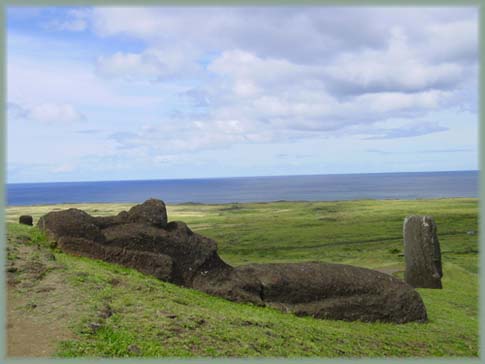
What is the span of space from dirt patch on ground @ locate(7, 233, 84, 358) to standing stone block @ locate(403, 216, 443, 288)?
15.9 meters

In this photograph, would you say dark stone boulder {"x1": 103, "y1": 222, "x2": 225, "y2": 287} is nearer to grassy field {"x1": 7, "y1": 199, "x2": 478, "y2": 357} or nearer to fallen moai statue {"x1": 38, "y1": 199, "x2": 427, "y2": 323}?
fallen moai statue {"x1": 38, "y1": 199, "x2": 427, "y2": 323}

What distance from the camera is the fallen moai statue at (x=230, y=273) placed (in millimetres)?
16188

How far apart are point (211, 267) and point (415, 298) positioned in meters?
6.99

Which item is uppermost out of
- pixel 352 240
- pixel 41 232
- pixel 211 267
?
pixel 41 232

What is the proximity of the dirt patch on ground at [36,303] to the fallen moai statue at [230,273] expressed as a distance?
1.54 metres

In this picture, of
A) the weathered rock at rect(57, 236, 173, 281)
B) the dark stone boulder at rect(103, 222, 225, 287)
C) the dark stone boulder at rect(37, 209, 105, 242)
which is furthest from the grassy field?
the dark stone boulder at rect(103, 222, 225, 287)

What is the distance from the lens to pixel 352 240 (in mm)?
51812

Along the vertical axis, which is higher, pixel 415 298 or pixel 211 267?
pixel 211 267

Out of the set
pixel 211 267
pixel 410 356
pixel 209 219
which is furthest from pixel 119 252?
pixel 209 219

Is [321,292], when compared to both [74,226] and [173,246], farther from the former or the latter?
[74,226]

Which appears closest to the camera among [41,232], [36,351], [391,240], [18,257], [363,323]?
[36,351]

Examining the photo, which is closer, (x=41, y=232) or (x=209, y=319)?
(x=209, y=319)

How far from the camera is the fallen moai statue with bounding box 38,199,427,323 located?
16.2m

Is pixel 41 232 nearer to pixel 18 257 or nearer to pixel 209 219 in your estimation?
pixel 18 257
